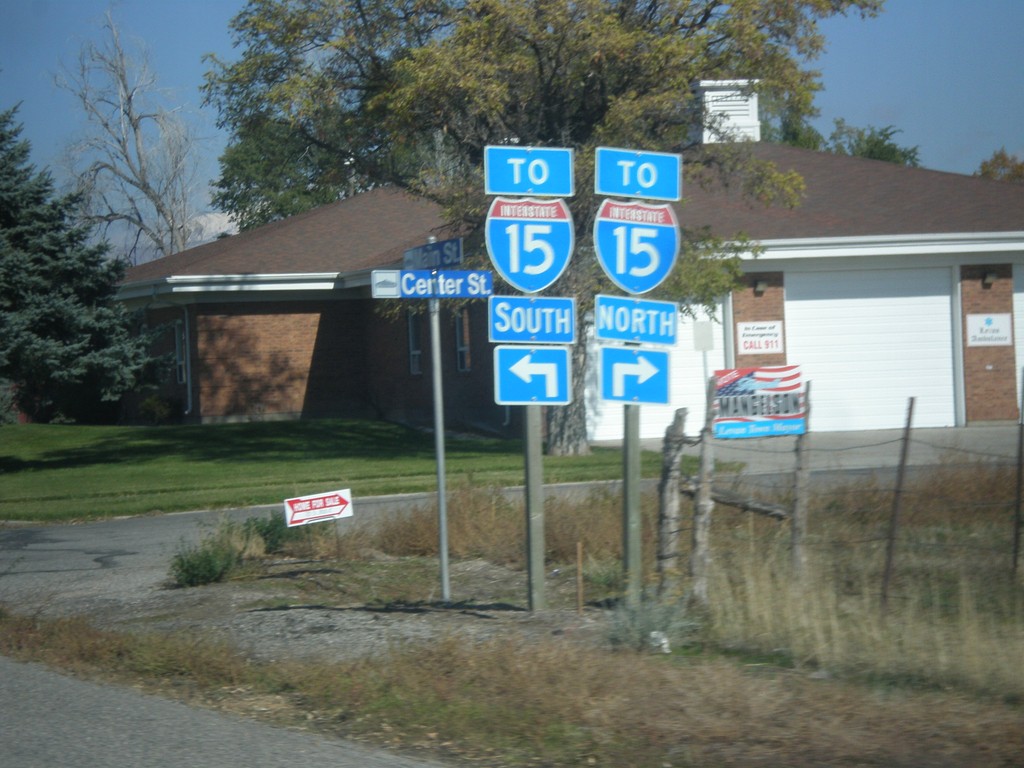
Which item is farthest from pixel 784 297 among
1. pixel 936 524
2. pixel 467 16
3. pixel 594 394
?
pixel 936 524

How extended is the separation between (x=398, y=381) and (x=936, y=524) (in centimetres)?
2102

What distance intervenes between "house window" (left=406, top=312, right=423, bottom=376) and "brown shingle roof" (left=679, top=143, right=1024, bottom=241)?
7506 millimetres

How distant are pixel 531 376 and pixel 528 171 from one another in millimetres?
1500

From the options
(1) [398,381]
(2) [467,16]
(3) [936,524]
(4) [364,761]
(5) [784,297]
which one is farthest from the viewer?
(1) [398,381]

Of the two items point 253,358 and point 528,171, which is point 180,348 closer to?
point 253,358

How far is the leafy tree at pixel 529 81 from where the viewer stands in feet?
61.2

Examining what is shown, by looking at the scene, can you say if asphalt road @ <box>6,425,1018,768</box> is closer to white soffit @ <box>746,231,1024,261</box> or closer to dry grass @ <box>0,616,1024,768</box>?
dry grass @ <box>0,616,1024,768</box>

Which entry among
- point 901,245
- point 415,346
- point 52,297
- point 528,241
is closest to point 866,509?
point 528,241

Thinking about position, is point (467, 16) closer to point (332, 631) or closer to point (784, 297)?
point (784, 297)

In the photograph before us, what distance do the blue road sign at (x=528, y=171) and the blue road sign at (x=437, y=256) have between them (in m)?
0.95

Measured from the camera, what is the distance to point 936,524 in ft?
34.5

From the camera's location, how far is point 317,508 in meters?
10.7

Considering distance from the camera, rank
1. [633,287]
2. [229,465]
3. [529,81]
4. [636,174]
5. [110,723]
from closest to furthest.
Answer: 1. [110,723]
2. [633,287]
3. [636,174]
4. [529,81]
5. [229,465]

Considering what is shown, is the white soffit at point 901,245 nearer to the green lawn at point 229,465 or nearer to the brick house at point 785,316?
the brick house at point 785,316
